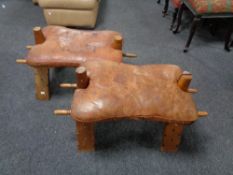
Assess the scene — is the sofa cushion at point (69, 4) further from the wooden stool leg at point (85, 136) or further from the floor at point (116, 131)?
the wooden stool leg at point (85, 136)

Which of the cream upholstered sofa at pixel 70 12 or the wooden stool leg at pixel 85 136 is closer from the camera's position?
the wooden stool leg at pixel 85 136

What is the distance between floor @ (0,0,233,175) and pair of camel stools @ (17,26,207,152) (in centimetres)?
11

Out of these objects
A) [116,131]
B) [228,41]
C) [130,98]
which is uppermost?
[130,98]

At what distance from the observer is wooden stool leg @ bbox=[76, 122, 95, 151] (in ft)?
3.54

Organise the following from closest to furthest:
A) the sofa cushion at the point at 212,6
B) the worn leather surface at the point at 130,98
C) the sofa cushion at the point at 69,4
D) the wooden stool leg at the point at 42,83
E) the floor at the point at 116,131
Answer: the worn leather surface at the point at 130,98 → the floor at the point at 116,131 → the wooden stool leg at the point at 42,83 → the sofa cushion at the point at 212,6 → the sofa cushion at the point at 69,4

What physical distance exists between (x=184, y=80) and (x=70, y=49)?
0.69 metres

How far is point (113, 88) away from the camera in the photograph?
3.53 feet

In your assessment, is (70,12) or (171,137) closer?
(171,137)

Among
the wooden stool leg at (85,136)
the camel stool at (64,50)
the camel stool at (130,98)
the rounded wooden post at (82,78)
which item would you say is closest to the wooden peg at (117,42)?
the camel stool at (64,50)

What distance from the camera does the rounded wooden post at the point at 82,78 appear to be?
3.45 ft

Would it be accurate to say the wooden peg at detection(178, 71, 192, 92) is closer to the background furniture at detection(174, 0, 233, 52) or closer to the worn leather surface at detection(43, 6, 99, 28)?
the background furniture at detection(174, 0, 233, 52)

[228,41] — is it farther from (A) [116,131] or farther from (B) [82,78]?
(B) [82,78]

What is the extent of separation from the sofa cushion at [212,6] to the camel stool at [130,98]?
842 mm

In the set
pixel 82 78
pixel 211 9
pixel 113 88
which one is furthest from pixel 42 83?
pixel 211 9
